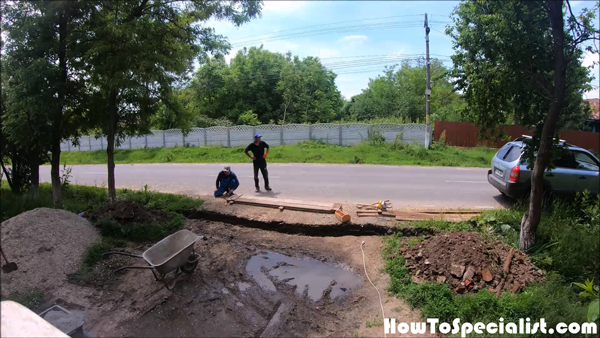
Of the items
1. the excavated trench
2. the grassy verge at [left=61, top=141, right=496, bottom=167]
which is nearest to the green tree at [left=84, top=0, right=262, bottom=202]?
the excavated trench

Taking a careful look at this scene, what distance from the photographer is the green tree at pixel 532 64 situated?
16.9 feet

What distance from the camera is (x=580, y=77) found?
18.9 feet

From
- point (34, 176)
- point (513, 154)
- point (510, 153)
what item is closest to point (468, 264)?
point (513, 154)

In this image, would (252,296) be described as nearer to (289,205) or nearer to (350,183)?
(289,205)

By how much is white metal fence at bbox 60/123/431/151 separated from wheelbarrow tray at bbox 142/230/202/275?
57.6 feet

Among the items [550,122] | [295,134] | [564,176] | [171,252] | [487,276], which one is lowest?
[487,276]

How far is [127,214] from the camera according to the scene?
718cm

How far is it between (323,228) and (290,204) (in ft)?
4.35

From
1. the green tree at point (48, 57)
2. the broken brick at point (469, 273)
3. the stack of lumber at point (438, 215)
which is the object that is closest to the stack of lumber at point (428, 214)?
the stack of lumber at point (438, 215)

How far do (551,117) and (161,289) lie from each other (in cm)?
656

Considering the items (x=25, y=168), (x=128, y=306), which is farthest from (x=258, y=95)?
(x=128, y=306)

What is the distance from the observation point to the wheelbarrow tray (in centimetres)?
486

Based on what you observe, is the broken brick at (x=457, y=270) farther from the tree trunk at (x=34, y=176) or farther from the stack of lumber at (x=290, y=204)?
the tree trunk at (x=34, y=176)

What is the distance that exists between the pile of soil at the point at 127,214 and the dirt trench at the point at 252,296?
2.62 ft
